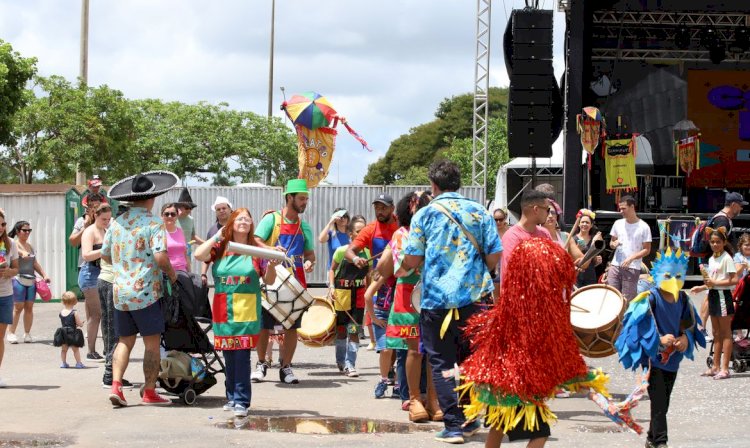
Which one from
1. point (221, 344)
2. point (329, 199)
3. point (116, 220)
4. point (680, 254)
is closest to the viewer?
point (680, 254)

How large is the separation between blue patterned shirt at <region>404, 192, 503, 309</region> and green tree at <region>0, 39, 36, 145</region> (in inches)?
1257

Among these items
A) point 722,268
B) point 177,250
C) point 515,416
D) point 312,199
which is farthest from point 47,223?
point 515,416

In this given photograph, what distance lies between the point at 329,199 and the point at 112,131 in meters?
16.8

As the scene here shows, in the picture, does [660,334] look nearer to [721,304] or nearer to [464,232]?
[464,232]

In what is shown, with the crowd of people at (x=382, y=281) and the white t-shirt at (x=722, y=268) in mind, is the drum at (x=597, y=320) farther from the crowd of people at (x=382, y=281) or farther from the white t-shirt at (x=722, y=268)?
the white t-shirt at (x=722, y=268)

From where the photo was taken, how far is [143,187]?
32.2 ft

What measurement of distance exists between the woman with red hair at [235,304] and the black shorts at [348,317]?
9.70ft

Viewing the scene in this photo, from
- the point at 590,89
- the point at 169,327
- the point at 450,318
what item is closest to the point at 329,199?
the point at 590,89

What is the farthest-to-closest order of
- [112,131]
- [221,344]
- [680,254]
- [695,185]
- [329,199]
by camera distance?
Result: 1. [112,131]
2. [695,185]
3. [329,199]
4. [221,344]
5. [680,254]

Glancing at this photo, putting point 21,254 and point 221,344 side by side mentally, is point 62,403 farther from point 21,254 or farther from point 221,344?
point 21,254

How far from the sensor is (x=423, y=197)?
939 centimetres

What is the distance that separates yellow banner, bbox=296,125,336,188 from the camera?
52.5ft

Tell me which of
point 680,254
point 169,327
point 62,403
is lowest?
point 62,403

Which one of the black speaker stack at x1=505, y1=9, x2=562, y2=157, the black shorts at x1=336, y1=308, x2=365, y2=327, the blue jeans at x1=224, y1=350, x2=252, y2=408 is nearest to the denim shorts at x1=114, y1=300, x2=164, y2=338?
the blue jeans at x1=224, y1=350, x2=252, y2=408
